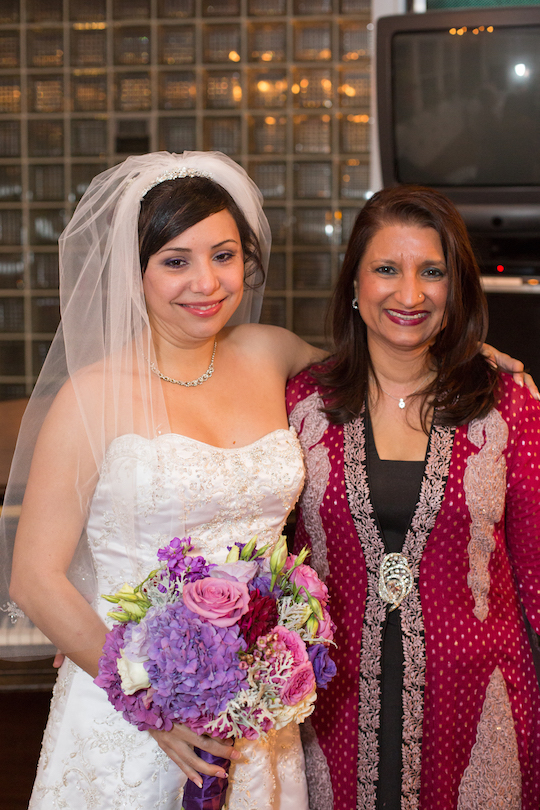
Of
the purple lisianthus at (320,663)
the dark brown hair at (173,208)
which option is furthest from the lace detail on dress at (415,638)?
the dark brown hair at (173,208)

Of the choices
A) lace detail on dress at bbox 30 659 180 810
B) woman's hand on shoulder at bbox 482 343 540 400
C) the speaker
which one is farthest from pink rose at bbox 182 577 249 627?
the speaker

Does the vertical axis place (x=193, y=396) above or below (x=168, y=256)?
below

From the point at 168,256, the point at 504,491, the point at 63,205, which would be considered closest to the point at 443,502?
the point at 504,491

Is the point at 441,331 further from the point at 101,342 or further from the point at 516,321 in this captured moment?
the point at 101,342

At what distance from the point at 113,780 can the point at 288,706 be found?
20.3 inches

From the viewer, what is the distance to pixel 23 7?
12.7 ft

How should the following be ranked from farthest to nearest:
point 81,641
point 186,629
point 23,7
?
point 23,7, point 81,641, point 186,629

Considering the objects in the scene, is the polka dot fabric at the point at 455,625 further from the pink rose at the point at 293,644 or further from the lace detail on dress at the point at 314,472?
the pink rose at the point at 293,644

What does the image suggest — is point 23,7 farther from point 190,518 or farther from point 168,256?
point 190,518

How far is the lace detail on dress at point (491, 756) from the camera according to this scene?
5.48 feet

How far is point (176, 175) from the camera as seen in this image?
1.63m

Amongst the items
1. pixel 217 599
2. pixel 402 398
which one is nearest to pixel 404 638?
pixel 402 398

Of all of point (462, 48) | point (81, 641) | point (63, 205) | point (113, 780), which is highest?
point (462, 48)

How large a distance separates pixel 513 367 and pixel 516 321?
47cm
